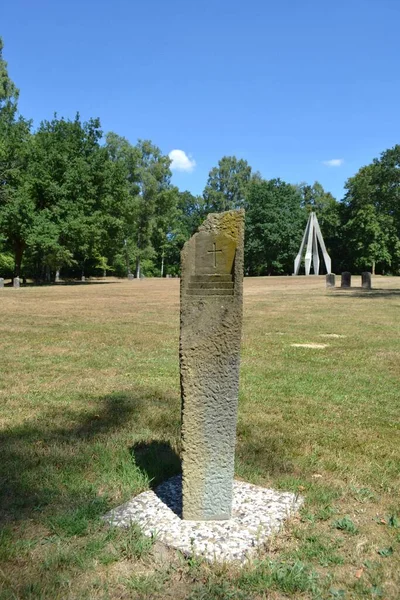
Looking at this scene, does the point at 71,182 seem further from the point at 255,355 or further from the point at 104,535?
the point at 104,535

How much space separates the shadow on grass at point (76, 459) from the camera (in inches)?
134

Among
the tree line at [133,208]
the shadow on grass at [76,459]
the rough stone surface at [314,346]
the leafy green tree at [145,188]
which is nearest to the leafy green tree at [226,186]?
the tree line at [133,208]

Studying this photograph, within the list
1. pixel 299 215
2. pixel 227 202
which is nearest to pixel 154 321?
pixel 299 215

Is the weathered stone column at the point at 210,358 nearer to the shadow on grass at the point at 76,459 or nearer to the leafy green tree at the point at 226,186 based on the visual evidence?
the shadow on grass at the point at 76,459

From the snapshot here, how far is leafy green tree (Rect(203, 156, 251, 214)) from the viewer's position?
7112 centimetres

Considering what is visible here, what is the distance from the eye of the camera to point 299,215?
63906 mm

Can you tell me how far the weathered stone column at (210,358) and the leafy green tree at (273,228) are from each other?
58.2 meters

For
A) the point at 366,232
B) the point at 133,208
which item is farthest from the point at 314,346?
the point at 366,232

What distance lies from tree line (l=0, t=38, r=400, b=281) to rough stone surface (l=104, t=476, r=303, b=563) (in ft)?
85.8

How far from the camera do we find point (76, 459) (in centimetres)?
416

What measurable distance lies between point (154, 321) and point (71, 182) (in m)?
25.4

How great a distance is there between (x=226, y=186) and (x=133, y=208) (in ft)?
104

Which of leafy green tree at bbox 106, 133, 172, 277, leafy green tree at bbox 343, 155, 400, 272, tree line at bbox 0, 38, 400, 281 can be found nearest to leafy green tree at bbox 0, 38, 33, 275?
tree line at bbox 0, 38, 400, 281

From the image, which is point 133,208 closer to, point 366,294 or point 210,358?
point 366,294
